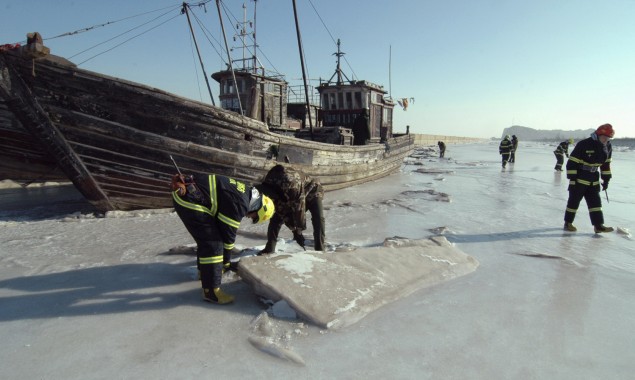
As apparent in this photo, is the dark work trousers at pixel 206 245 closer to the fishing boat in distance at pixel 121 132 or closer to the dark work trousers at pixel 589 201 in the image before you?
the fishing boat in distance at pixel 121 132

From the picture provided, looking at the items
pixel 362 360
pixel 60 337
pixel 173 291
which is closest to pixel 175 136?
pixel 173 291

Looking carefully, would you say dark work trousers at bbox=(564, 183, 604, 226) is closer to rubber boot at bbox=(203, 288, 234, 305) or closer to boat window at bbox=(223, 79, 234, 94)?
rubber boot at bbox=(203, 288, 234, 305)

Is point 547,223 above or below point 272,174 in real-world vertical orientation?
below

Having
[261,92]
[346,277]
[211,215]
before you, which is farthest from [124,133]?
[261,92]

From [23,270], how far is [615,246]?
6508 millimetres

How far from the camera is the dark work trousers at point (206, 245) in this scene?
2623 millimetres

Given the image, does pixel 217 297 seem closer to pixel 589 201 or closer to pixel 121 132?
pixel 121 132

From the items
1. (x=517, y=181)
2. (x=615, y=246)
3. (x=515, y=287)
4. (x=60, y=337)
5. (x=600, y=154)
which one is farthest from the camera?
(x=517, y=181)

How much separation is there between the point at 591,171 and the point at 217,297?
547 cm

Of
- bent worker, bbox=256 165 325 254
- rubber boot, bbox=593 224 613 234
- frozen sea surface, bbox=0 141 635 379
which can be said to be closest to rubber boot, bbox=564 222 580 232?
rubber boot, bbox=593 224 613 234

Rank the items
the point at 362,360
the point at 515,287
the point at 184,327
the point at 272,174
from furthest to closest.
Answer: the point at 272,174, the point at 515,287, the point at 184,327, the point at 362,360

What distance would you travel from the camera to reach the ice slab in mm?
2500

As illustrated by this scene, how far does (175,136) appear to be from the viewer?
5562mm

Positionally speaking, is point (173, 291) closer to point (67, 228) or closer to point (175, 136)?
point (67, 228)
